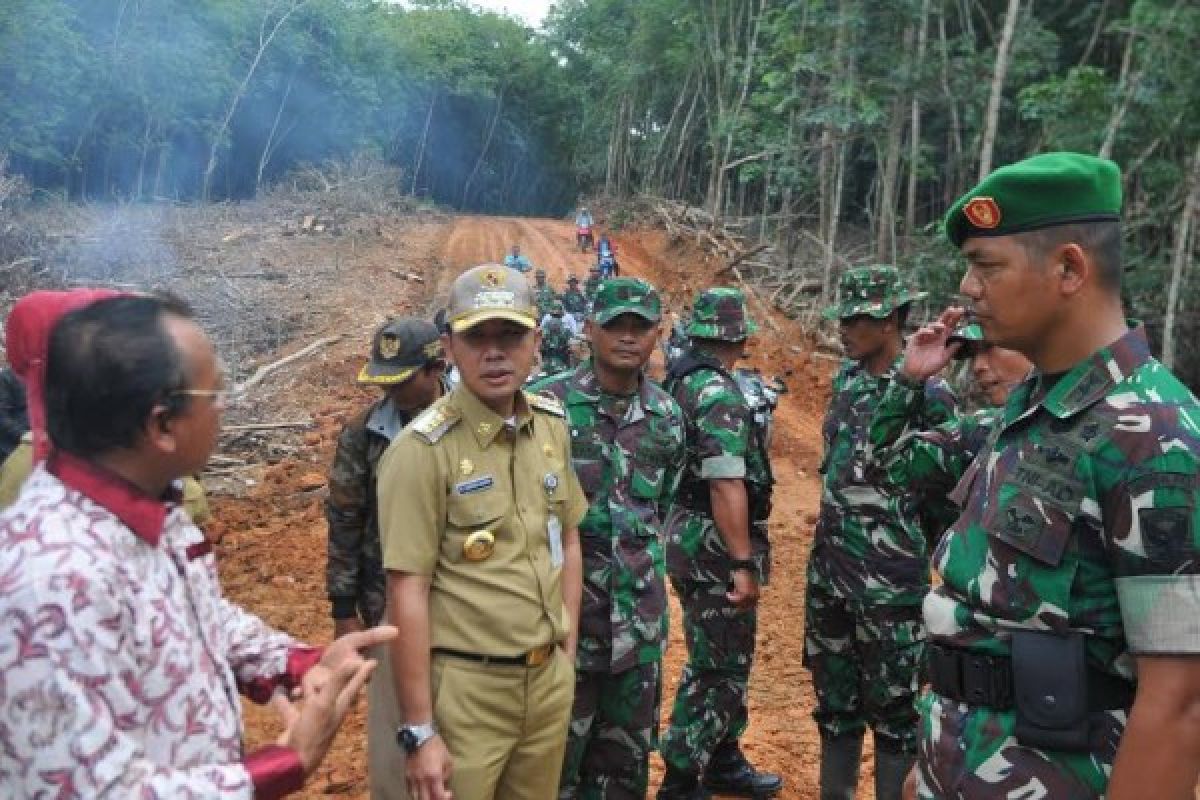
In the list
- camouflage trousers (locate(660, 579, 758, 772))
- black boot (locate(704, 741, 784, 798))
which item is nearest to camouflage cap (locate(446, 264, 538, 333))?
camouflage trousers (locate(660, 579, 758, 772))

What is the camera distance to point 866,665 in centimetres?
Answer: 357

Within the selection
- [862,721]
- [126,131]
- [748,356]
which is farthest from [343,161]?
[862,721]

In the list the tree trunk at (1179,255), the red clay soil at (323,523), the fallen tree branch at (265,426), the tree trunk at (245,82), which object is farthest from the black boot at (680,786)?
the tree trunk at (245,82)

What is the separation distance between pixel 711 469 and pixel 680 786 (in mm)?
1331

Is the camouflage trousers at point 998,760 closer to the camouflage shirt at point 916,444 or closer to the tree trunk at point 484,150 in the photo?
the camouflage shirt at point 916,444

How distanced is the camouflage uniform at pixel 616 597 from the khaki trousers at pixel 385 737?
76 cm

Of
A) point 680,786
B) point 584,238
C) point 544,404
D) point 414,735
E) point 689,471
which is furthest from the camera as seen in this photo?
point 584,238

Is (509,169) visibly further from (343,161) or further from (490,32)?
(343,161)

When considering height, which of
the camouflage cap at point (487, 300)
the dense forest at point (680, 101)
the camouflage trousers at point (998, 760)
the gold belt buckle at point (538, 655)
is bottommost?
the gold belt buckle at point (538, 655)

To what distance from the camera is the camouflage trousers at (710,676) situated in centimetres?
377

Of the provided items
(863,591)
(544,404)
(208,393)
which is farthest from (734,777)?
(208,393)

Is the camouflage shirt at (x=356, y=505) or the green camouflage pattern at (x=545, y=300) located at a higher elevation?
the green camouflage pattern at (x=545, y=300)

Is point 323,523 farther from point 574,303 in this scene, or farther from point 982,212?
point 574,303

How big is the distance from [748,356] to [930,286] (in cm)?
296
